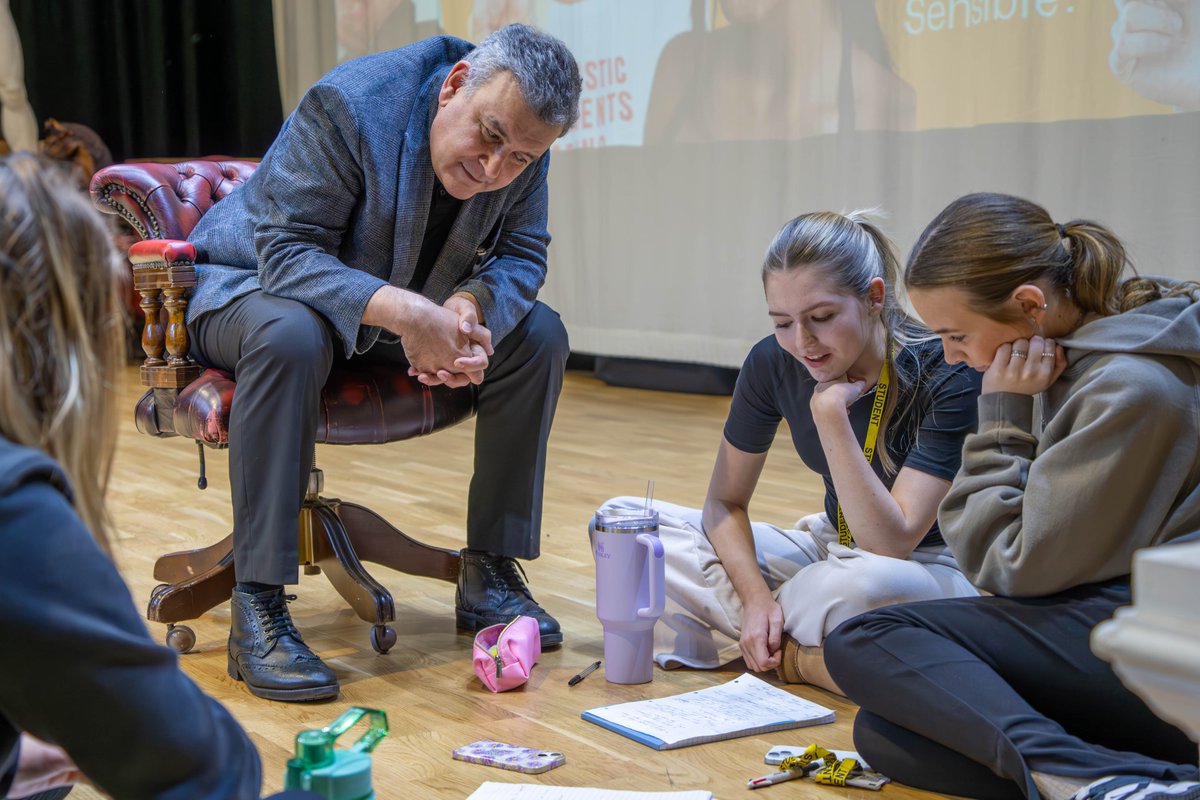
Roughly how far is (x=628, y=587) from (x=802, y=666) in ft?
0.98

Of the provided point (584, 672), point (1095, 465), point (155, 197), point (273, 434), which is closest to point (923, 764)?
point (1095, 465)

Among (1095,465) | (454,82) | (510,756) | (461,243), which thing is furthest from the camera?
(461,243)

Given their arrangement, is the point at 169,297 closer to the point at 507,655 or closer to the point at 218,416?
the point at 218,416

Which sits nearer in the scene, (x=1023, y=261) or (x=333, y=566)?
(x=1023, y=261)

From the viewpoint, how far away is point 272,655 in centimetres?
206

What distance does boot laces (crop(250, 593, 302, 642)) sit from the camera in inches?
82.3

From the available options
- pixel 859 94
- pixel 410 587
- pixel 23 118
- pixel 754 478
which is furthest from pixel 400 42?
pixel 754 478

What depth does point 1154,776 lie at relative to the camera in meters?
1.42

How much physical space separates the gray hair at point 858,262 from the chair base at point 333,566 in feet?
2.88

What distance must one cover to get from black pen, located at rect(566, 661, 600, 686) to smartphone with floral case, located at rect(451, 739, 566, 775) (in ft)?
1.00

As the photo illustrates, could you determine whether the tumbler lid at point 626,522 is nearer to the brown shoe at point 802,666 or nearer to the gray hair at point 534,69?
the brown shoe at point 802,666

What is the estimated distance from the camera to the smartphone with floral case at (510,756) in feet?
5.65

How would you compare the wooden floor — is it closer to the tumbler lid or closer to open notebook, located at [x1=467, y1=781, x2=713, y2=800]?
open notebook, located at [x1=467, y1=781, x2=713, y2=800]

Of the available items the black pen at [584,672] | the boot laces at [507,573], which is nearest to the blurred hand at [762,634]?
the black pen at [584,672]
